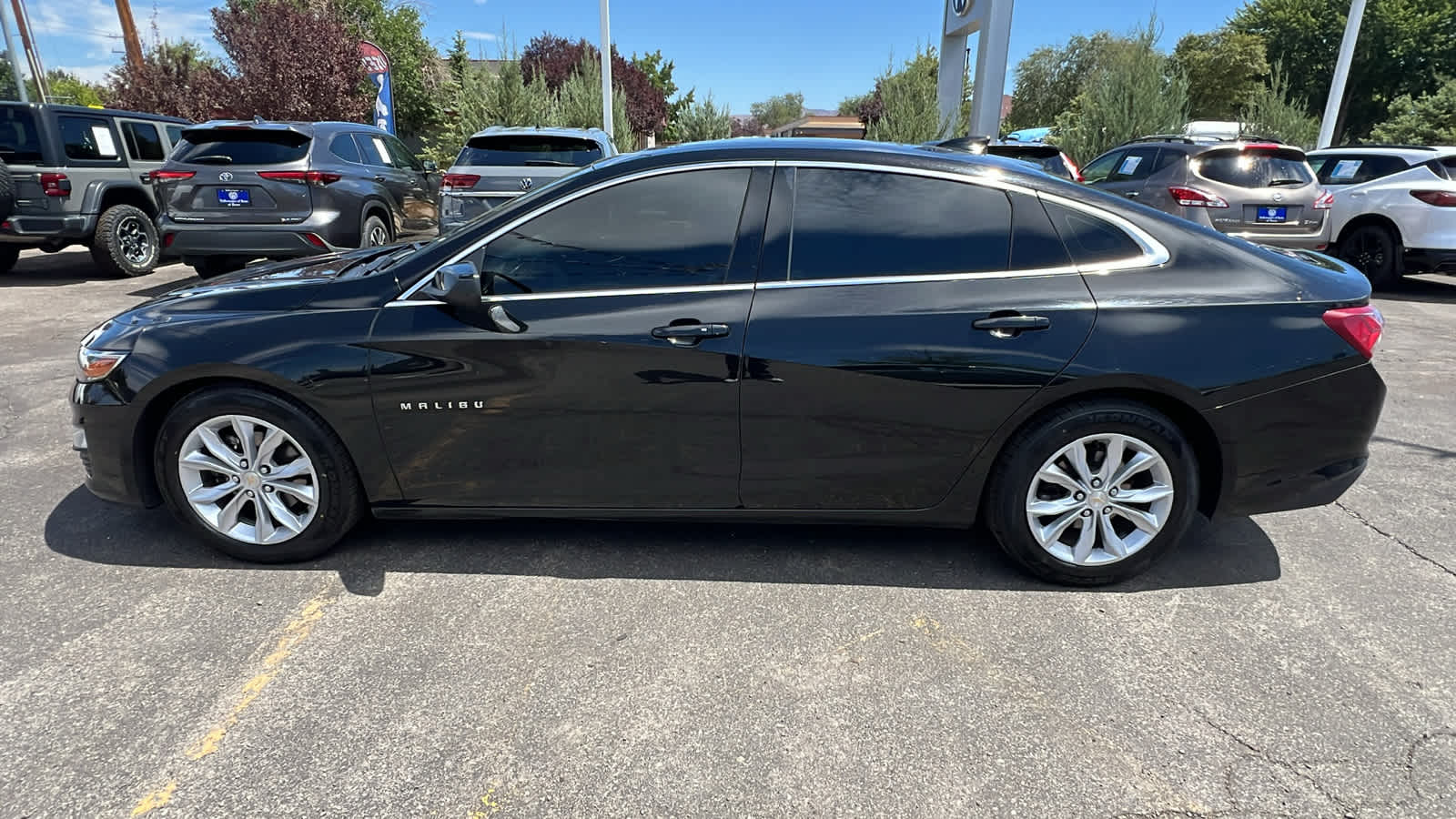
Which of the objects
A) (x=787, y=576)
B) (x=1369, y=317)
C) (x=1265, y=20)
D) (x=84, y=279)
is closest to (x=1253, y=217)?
(x=1369, y=317)

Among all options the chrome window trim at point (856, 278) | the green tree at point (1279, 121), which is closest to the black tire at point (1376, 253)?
the green tree at point (1279, 121)

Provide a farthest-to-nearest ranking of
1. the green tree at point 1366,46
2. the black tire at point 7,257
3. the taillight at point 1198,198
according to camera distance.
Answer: the green tree at point 1366,46 → the black tire at point 7,257 → the taillight at point 1198,198

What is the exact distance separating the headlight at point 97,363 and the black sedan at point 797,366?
0.01 metres

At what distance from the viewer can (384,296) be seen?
300cm

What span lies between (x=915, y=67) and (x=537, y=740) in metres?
17.2

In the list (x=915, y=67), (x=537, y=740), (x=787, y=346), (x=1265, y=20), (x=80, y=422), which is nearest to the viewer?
(x=537, y=740)

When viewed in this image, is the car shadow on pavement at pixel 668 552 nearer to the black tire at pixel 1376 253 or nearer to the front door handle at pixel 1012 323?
the front door handle at pixel 1012 323

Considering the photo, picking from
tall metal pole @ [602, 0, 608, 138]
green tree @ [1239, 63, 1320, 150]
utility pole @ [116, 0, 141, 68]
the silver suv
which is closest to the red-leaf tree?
utility pole @ [116, 0, 141, 68]

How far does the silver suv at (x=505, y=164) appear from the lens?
28.1ft

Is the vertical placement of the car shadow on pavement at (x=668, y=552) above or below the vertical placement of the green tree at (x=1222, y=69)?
below

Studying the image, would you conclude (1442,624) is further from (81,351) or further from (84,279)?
(84,279)

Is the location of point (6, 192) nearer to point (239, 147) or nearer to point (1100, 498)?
point (239, 147)

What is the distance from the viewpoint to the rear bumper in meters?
2.93

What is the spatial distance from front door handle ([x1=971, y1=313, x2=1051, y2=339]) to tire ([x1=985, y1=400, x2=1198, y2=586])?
0.33 metres
